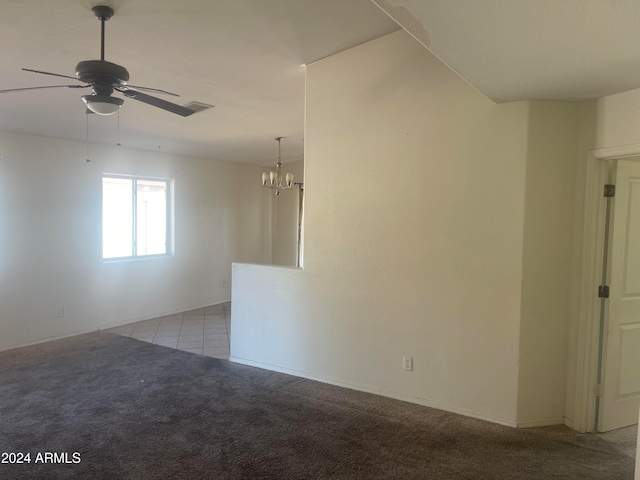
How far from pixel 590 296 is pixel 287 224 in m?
6.45

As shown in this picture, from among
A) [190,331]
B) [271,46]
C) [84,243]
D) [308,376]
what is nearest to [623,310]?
[308,376]

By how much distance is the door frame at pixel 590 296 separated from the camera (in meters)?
2.71

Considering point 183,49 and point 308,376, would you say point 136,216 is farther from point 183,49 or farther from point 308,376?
point 308,376

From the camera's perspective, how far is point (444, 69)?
297 cm

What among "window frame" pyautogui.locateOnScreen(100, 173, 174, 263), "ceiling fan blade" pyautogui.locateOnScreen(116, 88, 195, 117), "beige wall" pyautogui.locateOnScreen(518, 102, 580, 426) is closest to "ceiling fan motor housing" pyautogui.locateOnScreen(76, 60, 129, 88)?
"ceiling fan blade" pyautogui.locateOnScreen(116, 88, 195, 117)

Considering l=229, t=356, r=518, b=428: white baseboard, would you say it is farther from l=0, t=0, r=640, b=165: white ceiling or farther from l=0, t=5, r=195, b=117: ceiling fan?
l=0, t=5, r=195, b=117: ceiling fan

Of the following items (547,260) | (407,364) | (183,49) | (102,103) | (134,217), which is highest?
(183,49)

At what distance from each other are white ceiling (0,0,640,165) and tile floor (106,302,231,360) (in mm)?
2658

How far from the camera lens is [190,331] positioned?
5.51 meters

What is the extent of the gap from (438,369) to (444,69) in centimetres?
224

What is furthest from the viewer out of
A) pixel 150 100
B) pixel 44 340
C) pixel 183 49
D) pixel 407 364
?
→ pixel 44 340

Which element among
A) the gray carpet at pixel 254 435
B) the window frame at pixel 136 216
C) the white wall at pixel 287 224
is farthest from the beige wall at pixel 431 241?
the white wall at pixel 287 224

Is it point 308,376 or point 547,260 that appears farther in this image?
point 308,376

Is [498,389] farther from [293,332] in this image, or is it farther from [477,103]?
[477,103]
